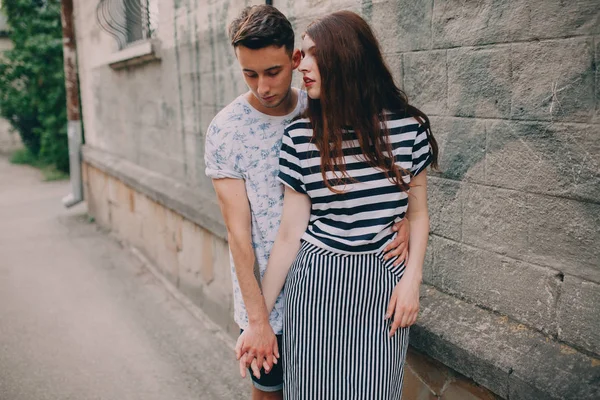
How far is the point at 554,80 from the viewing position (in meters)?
2.04

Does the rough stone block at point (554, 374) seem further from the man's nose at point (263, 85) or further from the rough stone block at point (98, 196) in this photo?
the rough stone block at point (98, 196)

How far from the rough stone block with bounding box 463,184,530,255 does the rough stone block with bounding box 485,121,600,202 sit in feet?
0.17

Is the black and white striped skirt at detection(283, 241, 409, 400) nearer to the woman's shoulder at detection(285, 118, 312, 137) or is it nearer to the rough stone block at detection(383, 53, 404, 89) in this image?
the woman's shoulder at detection(285, 118, 312, 137)

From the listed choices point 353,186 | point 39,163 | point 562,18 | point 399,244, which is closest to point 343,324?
point 399,244

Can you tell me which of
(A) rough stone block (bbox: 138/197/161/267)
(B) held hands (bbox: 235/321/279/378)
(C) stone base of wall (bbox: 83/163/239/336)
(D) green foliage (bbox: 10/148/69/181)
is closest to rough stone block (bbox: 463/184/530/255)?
(B) held hands (bbox: 235/321/279/378)

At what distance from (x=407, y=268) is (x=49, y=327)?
3.75 m

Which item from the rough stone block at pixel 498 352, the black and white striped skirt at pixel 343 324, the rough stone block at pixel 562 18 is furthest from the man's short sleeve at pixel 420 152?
the rough stone block at pixel 498 352

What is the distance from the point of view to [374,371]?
193 centimetres

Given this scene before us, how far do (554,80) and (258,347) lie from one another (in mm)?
1396

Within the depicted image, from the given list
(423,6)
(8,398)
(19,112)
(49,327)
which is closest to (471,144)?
(423,6)

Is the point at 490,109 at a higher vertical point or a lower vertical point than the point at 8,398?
higher

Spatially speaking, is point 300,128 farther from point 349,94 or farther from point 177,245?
point 177,245

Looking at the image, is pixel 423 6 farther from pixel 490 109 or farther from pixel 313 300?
pixel 313 300

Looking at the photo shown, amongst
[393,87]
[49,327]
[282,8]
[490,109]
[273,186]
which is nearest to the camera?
[393,87]
